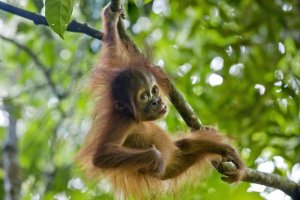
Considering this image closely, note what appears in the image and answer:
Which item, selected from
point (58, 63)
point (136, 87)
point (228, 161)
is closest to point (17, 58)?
point (58, 63)

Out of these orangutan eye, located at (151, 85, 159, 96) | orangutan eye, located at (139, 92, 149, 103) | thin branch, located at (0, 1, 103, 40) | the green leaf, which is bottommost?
orangutan eye, located at (139, 92, 149, 103)

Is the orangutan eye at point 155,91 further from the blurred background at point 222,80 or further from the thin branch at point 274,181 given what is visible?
the thin branch at point 274,181

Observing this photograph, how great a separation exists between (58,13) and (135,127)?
124cm

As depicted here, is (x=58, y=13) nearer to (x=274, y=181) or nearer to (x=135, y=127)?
(x=135, y=127)

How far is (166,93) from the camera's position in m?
3.34

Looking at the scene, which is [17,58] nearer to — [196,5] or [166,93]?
[196,5]

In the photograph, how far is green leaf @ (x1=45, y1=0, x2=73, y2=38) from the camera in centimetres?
213

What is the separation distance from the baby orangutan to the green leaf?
37.6 inches

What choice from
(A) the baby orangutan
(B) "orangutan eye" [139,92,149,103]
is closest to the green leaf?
(A) the baby orangutan

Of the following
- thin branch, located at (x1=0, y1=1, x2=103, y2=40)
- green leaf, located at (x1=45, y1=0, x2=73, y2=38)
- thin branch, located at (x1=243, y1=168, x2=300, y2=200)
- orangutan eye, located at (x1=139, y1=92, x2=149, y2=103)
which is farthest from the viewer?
orangutan eye, located at (x1=139, y1=92, x2=149, y2=103)

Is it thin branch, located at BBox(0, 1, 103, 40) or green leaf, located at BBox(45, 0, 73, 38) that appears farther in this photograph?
thin branch, located at BBox(0, 1, 103, 40)

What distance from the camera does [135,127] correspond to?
10.8 ft

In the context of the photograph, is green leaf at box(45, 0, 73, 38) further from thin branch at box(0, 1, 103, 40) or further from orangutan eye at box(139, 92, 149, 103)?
orangutan eye at box(139, 92, 149, 103)

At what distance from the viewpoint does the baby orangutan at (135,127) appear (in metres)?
3.11
